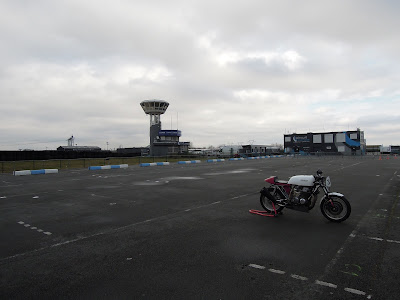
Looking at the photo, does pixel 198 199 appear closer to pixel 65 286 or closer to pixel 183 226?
pixel 183 226

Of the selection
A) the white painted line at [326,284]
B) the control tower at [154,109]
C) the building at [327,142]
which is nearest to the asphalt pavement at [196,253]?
the white painted line at [326,284]

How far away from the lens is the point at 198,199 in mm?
10016

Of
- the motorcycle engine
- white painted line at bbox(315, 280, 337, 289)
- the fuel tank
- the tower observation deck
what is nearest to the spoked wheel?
the motorcycle engine

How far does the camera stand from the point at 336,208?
6742mm

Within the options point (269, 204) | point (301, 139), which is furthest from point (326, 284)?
point (301, 139)

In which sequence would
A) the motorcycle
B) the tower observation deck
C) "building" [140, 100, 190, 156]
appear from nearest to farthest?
the motorcycle → "building" [140, 100, 190, 156] → the tower observation deck

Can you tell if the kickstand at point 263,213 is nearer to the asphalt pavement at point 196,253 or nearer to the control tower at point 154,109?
the asphalt pavement at point 196,253

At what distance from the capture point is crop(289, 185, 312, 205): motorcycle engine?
6.90m

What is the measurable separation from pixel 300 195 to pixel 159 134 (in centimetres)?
7419

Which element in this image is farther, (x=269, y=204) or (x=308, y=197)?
(x=269, y=204)

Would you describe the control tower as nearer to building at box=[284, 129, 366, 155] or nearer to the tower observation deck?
the tower observation deck

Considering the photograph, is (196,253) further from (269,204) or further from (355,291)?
(269,204)

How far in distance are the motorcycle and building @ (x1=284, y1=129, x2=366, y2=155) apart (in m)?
74.8

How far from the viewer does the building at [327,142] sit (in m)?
82.4
